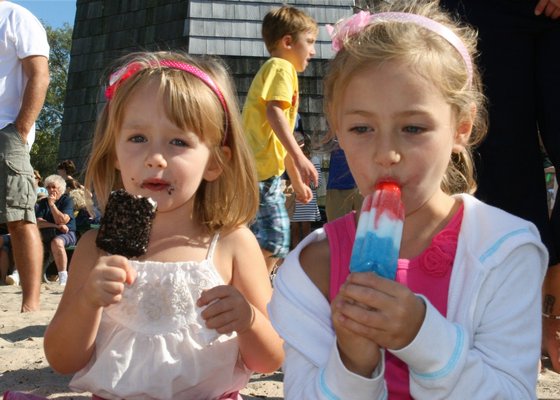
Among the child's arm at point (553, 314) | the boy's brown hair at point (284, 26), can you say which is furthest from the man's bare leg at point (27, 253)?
the child's arm at point (553, 314)

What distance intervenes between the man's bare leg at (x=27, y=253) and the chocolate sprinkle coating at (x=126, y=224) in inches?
113

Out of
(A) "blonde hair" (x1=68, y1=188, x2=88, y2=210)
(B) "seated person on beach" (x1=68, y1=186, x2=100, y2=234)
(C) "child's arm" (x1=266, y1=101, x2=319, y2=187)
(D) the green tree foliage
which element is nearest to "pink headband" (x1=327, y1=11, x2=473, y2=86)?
(C) "child's arm" (x1=266, y1=101, x2=319, y2=187)

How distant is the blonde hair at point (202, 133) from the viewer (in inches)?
100.0

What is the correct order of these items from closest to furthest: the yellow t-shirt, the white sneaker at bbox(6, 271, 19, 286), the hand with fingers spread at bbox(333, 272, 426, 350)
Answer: the hand with fingers spread at bbox(333, 272, 426, 350), the yellow t-shirt, the white sneaker at bbox(6, 271, 19, 286)

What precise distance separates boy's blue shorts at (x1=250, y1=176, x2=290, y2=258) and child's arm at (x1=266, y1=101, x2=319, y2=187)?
225 millimetres

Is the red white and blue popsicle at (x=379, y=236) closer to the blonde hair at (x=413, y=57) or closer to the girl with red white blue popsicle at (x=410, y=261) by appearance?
the girl with red white blue popsicle at (x=410, y=261)

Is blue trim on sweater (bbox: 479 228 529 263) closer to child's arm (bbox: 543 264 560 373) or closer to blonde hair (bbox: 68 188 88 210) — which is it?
child's arm (bbox: 543 264 560 373)

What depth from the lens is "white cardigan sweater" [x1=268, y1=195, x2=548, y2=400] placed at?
167cm

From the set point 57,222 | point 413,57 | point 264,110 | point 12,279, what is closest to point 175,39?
point 57,222

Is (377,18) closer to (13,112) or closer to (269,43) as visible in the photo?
(269,43)

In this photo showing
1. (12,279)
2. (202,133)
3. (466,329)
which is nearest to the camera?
(466,329)

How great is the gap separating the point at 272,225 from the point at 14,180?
168 cm

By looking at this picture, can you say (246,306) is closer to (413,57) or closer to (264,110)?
(413,57)

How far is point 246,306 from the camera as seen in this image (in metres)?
2.27
